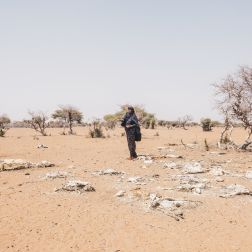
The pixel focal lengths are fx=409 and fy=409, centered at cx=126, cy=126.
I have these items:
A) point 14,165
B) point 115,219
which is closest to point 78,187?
point 115,219

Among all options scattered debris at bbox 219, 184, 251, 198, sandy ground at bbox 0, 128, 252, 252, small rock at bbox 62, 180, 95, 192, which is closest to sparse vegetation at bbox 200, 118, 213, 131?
sandy ground at bbox 0, 128, 252, 252

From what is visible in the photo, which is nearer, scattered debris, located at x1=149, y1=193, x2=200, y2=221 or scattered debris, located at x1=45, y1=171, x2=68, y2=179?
scattered debris, located at x1=149, y1=193, x2=200, y2=221

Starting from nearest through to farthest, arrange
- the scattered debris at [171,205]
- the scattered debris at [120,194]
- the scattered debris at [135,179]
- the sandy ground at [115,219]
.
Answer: the sandy ground at [115,219] → the scattered debris at [171,205] → the scattered debris at [120,194] → the scattered debris at [135,179]

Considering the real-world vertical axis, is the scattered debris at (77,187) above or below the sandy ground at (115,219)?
above

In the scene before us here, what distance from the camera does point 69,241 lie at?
593cm

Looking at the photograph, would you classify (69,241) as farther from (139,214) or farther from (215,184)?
(215,184)

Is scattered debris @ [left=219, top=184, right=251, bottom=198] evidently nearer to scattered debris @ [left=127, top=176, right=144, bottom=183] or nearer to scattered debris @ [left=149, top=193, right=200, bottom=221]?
scattered debris @ [left=149, top=193, right=200, bottom=221]

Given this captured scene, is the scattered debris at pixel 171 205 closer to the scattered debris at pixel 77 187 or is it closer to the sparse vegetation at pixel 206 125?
the scattered debris at pixel 77 187

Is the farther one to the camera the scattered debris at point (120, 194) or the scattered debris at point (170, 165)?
the scattered debris at point (170, 165)

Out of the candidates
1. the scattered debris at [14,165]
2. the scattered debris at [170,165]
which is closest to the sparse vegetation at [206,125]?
the scattered debris at [170,165]

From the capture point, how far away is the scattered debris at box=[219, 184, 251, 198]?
27.3 ft

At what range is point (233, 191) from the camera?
855cm

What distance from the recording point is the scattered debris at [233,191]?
8.33m

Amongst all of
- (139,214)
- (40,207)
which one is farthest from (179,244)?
(40,207)
